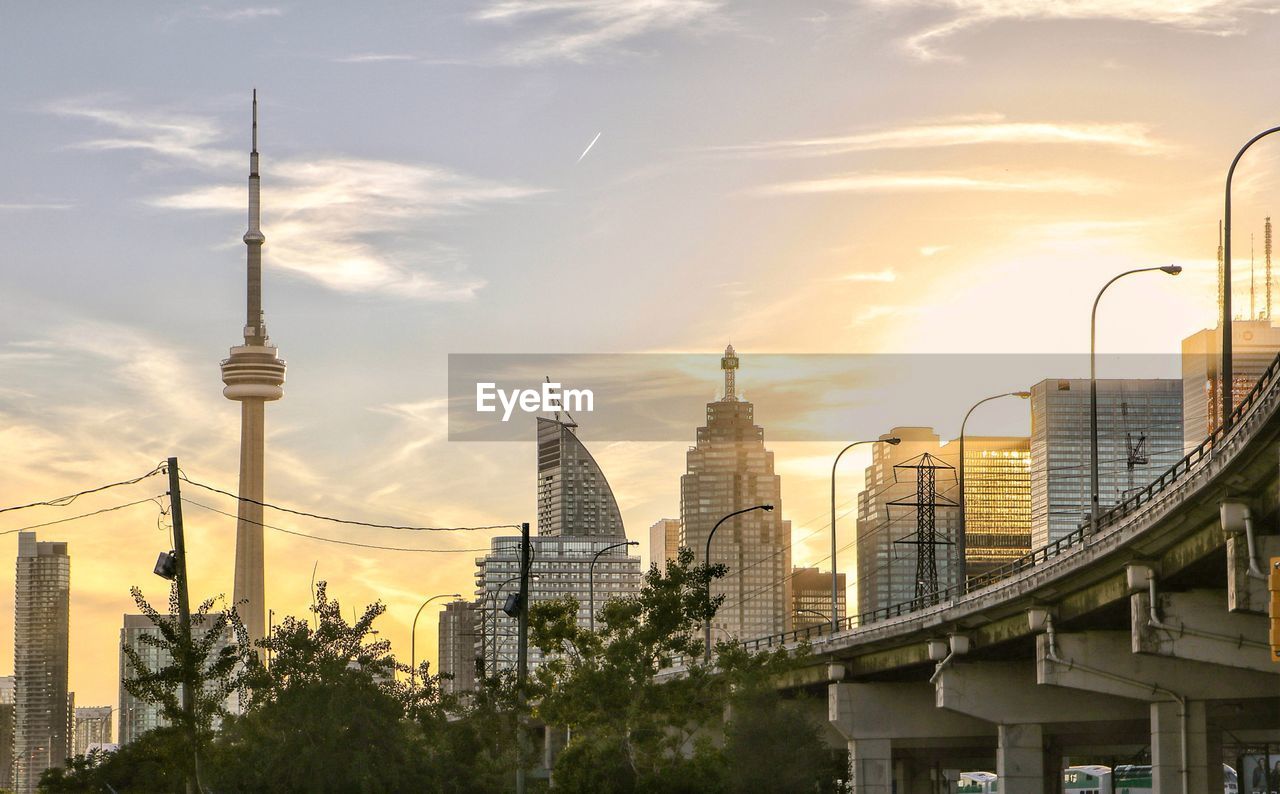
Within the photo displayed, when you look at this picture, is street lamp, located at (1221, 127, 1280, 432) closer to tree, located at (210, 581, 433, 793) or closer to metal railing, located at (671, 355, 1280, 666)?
metal railing, located at (671, 355, 1280, 666)

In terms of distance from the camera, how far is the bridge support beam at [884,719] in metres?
87.1

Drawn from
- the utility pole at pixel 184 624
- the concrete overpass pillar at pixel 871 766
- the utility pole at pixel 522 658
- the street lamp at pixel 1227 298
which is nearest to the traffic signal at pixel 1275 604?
the street lamp at pixel 1227 298

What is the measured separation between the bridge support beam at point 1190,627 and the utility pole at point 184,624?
26628 millimetres

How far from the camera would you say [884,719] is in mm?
88000

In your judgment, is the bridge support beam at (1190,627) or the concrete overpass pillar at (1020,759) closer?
the bridge support beam at (1190,627)

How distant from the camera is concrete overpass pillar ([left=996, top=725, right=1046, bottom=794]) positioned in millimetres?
74125

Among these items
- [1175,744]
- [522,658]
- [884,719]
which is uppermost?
[522,658]

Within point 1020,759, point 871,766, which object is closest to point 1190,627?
point 1020,759

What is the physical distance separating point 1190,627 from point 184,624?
1128 inches

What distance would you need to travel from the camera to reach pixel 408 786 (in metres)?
51.0

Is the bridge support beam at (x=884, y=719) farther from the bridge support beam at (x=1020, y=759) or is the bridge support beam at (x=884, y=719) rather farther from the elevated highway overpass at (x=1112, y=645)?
the bridge support beam at (x=1020, y=759)

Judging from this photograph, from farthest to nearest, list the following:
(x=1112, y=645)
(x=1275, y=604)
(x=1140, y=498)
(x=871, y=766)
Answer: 1. (x=871, y=766)
2. (x=1112, y=645)
3. (x=1140, y=498)
4. (x=1275, y=604)

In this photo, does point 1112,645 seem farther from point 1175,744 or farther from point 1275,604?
point 1275,604

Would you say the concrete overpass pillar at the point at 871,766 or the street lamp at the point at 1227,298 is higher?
the street lamp at the point at 1227,298
